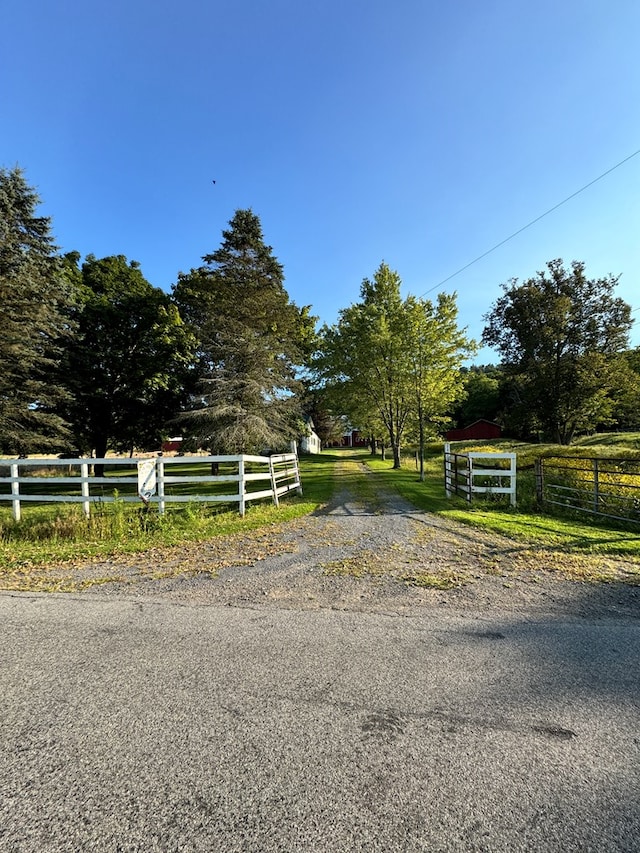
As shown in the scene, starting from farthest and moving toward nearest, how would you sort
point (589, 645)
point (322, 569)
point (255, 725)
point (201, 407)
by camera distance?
point (201, 407), point (322, 569), point (589, 645), point (255, 725)

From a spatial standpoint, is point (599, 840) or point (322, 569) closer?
point (599, 840)

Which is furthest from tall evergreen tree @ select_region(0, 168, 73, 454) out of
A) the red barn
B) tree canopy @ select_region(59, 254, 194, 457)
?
the red barn

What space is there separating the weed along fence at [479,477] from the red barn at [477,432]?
43238 mm

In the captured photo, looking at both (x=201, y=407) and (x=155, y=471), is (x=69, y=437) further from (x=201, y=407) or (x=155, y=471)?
(x=155, y=471)

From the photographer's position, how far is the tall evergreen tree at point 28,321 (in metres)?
15.0

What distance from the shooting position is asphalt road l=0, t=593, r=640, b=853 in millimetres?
1567

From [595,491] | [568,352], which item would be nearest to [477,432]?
[568,352]

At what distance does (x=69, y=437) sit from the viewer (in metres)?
17.4

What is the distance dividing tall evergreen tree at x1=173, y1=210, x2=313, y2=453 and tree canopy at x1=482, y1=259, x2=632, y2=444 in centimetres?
1839

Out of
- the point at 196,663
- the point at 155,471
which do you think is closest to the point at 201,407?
the point at 155,471

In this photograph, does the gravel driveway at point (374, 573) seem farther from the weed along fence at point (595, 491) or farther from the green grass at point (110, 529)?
the weed along fence at point (595, 491)

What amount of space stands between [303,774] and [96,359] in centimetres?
2025

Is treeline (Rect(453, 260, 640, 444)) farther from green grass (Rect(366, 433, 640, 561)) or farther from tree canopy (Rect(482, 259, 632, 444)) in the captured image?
green grass (Rect(366, 433, 640, 561))

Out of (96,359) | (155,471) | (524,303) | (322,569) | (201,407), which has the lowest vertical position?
(322,569)
